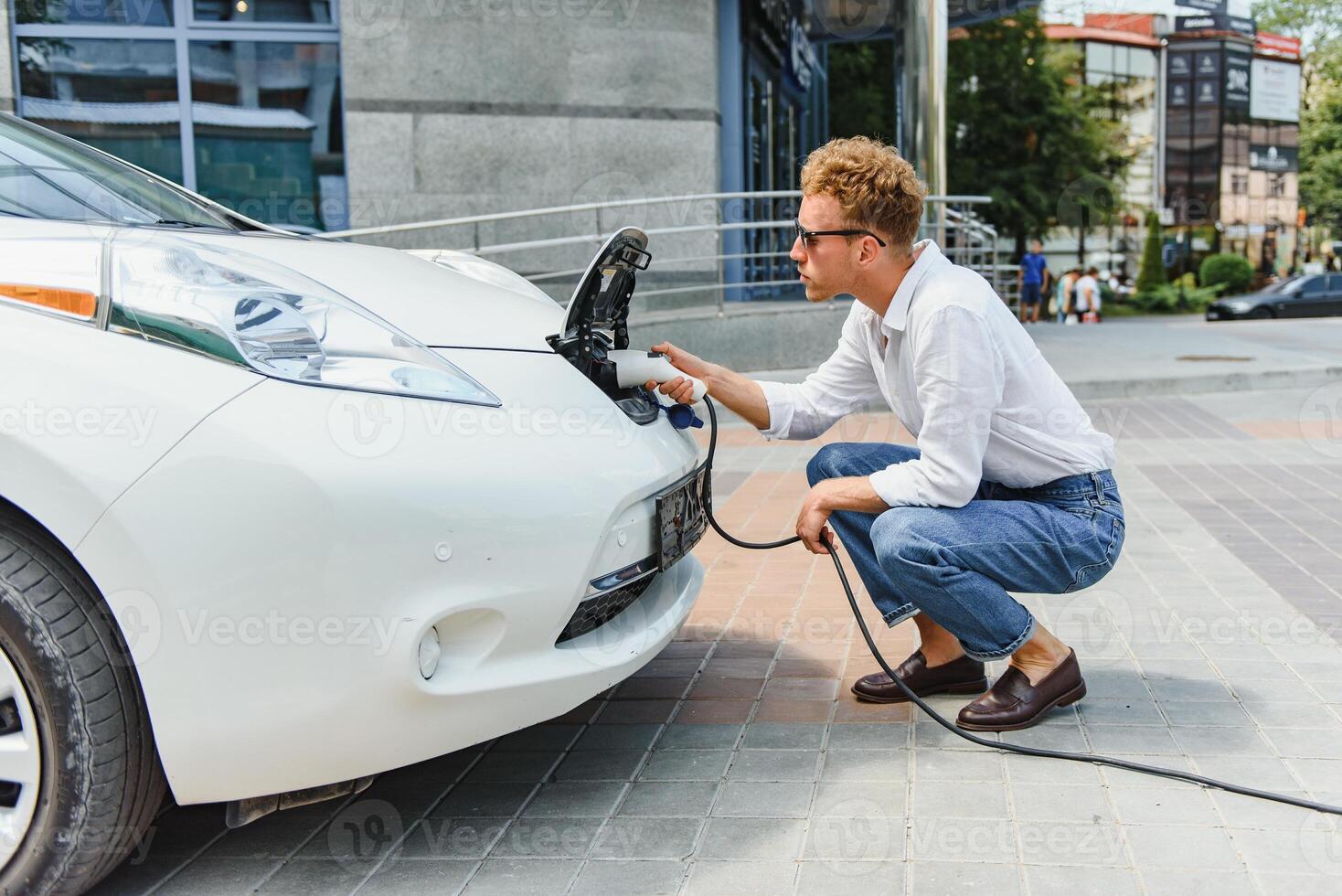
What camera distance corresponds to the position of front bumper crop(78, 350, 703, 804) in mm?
2150

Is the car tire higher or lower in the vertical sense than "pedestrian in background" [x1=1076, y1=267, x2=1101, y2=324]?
higher

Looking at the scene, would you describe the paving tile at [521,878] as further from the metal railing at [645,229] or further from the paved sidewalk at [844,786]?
the metal railing at [645,229]

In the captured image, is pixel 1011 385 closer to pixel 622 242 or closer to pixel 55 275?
pixel 622 242

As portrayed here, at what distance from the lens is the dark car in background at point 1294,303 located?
93.9 feet

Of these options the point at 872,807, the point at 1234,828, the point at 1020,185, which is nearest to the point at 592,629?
the point at 872,807

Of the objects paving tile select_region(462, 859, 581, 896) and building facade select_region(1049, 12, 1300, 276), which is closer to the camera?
paving tile select_region(462, 859, 581, 896)

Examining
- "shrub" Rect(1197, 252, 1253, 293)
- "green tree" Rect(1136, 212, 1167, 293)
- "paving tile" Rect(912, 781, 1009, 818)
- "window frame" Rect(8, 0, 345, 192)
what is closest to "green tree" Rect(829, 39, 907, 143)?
"window frame" Rect(8, 0, 345, 192)

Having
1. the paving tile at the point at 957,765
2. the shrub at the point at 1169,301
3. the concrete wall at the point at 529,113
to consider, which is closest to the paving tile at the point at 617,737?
the paving tile at the point at 957,765

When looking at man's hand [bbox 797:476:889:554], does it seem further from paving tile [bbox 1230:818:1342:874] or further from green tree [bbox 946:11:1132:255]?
green tree [bbox 946:11:1132:255]

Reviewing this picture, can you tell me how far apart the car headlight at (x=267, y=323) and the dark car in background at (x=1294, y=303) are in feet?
95.8

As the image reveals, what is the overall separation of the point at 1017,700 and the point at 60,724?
2146 mm

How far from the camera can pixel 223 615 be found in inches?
85.5

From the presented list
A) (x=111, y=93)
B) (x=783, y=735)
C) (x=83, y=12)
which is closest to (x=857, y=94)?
(x=111, y=93)

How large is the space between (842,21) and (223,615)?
57.4 feet
